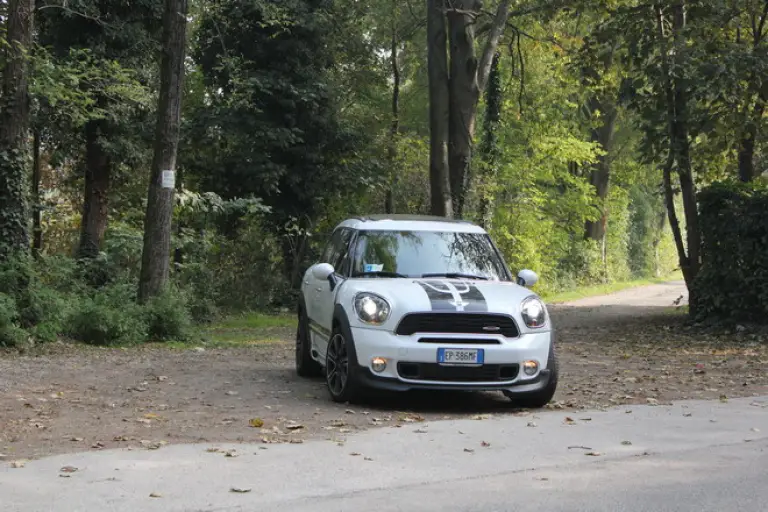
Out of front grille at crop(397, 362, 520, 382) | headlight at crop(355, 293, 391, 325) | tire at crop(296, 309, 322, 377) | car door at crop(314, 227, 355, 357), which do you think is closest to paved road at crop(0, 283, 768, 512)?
front grille at crop(397, 362, 520, 382)

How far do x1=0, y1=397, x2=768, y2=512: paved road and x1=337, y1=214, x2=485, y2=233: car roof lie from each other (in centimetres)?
294

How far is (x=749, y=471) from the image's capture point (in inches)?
274

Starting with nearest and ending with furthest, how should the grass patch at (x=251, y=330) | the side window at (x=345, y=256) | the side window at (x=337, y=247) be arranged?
the side window at (x=345, y=256)
the side window at (x=337, y=247)
the grass patch at (x=251, y=330)

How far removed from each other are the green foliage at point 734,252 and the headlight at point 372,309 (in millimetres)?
10269

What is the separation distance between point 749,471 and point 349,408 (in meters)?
4.04

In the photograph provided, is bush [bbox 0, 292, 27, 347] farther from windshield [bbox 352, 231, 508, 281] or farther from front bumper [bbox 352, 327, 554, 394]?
front bumper [bbox 352, 327, 554, 394]

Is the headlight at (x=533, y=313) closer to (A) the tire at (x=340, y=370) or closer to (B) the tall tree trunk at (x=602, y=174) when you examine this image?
(A) the tire at (x=340, y=370)

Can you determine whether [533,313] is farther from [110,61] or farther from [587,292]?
[587,292]

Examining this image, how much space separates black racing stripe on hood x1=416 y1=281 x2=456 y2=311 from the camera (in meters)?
9.51

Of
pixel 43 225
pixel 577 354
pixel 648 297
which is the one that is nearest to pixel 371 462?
pixel 577 354

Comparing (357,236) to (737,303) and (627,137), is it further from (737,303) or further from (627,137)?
(627,137)

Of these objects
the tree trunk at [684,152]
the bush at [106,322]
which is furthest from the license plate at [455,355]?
the tree trunk at [684,152]

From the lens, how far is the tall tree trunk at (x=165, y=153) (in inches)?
686

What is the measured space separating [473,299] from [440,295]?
→ 0.32 metres
